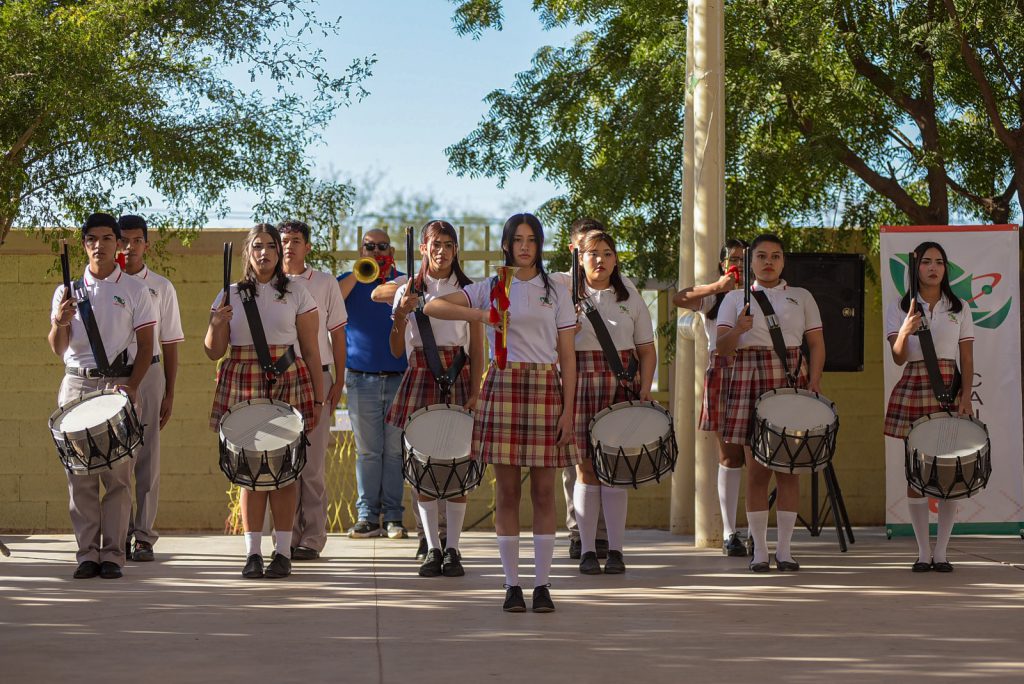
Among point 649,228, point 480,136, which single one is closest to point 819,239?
point 649,228

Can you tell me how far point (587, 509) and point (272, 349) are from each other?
1.72m

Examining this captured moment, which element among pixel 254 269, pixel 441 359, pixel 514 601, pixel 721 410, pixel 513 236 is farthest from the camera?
pixel 721 410

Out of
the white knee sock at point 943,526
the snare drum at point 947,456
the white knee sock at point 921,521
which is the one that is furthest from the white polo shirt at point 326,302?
the white knee sock at point 943,526

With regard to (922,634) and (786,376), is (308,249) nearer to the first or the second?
(786,376)

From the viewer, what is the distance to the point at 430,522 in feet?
20.7

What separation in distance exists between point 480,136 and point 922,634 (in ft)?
17.0

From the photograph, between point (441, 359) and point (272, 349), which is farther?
point (441, 359)

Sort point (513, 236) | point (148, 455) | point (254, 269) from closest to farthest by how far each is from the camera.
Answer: point (513, 236)
point (254, 269)
point (148, 455)

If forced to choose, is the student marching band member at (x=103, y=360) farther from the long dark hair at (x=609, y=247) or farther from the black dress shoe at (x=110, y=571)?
the long dark hair at (x=609, y=247)

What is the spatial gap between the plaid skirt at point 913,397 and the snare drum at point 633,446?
1.35 m

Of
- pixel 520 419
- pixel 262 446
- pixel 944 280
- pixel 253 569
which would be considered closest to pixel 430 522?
pixel 253 569

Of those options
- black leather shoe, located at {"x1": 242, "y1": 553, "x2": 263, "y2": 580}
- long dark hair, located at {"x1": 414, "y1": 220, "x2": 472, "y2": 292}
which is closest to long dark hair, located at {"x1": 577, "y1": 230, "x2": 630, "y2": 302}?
long dark hair, located at {"x1": 414, "y1": 220, "x2": 472, "y2": 292}

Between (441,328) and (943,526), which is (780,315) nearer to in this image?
(943,526)

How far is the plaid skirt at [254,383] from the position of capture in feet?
20.3
